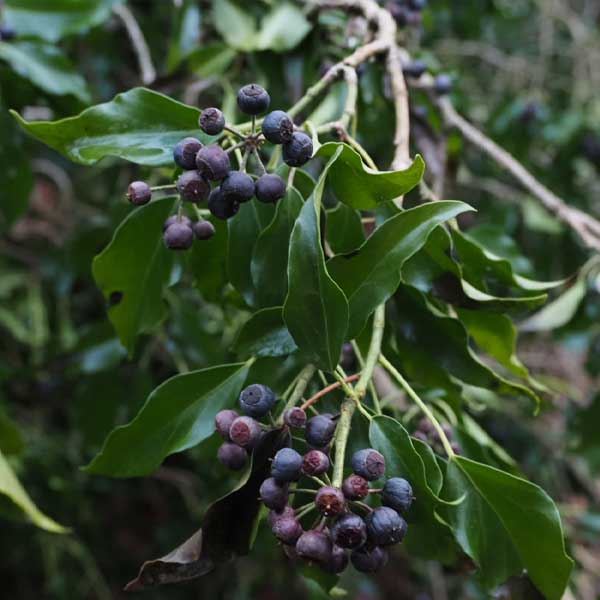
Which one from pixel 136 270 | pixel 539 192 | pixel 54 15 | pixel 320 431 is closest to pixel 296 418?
pixel 320 431

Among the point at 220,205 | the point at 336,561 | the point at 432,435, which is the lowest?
the point at 432,435

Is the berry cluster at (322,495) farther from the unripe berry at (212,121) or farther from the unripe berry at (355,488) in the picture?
the unripe berry at (212,121)

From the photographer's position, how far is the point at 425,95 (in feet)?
4.31

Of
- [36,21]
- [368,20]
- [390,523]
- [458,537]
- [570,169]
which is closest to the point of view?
[390,523]

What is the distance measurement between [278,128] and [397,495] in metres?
0.32

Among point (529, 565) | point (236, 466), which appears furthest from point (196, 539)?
point (529, 565)

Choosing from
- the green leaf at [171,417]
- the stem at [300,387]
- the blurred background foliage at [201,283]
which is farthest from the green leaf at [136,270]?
the stem at [300,387]

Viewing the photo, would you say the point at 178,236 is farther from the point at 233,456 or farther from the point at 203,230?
the point at 233,456

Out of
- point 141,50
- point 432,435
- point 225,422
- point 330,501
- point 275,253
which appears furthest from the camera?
point 141,50

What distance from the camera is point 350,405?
659 millimetres

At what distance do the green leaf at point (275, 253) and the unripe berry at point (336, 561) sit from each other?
264 mm

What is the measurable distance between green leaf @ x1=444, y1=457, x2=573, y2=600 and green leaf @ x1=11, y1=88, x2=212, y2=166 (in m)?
0.42

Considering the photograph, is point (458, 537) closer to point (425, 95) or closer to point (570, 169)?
point (425, 95)

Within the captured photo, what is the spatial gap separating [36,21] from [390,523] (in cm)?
106
